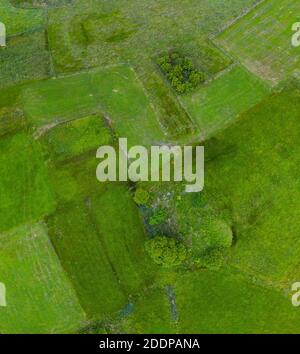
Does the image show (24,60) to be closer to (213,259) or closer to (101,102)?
(101,102)

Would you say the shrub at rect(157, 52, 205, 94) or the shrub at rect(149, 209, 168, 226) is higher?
the shrub at rect(157, 52, 205, 94)

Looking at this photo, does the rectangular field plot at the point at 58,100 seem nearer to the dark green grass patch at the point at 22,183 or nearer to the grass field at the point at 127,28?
the grass field at the point at 127,28

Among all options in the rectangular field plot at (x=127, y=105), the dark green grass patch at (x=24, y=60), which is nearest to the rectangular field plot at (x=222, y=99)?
the rectangular field plot at (x=127, y=105)

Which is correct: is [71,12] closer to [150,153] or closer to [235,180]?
[150,153]

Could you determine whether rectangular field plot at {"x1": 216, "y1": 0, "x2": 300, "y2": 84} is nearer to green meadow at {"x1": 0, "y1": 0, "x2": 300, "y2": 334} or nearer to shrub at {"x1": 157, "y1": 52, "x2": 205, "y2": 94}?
green meadow at {"x1": 0, "y1": 0, "x2": 300, "y2": 334}

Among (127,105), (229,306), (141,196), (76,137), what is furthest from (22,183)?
(229,306)

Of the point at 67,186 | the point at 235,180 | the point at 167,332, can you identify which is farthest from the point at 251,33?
the point at 167,332

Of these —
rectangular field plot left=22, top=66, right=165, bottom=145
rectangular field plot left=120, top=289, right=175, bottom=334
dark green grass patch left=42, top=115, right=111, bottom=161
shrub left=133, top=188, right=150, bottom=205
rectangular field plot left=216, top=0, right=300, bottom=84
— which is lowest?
rectangular field plot left=120, top=289, right=175, bottom=334

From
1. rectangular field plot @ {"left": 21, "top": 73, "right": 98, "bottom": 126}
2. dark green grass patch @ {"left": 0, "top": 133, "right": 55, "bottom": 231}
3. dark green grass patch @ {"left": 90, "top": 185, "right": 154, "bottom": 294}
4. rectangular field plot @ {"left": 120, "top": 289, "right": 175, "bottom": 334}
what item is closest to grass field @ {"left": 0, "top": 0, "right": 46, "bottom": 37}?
rectangular field plot @ {"left": 21, "top": 73, "right": 98, "bottom": 126}
